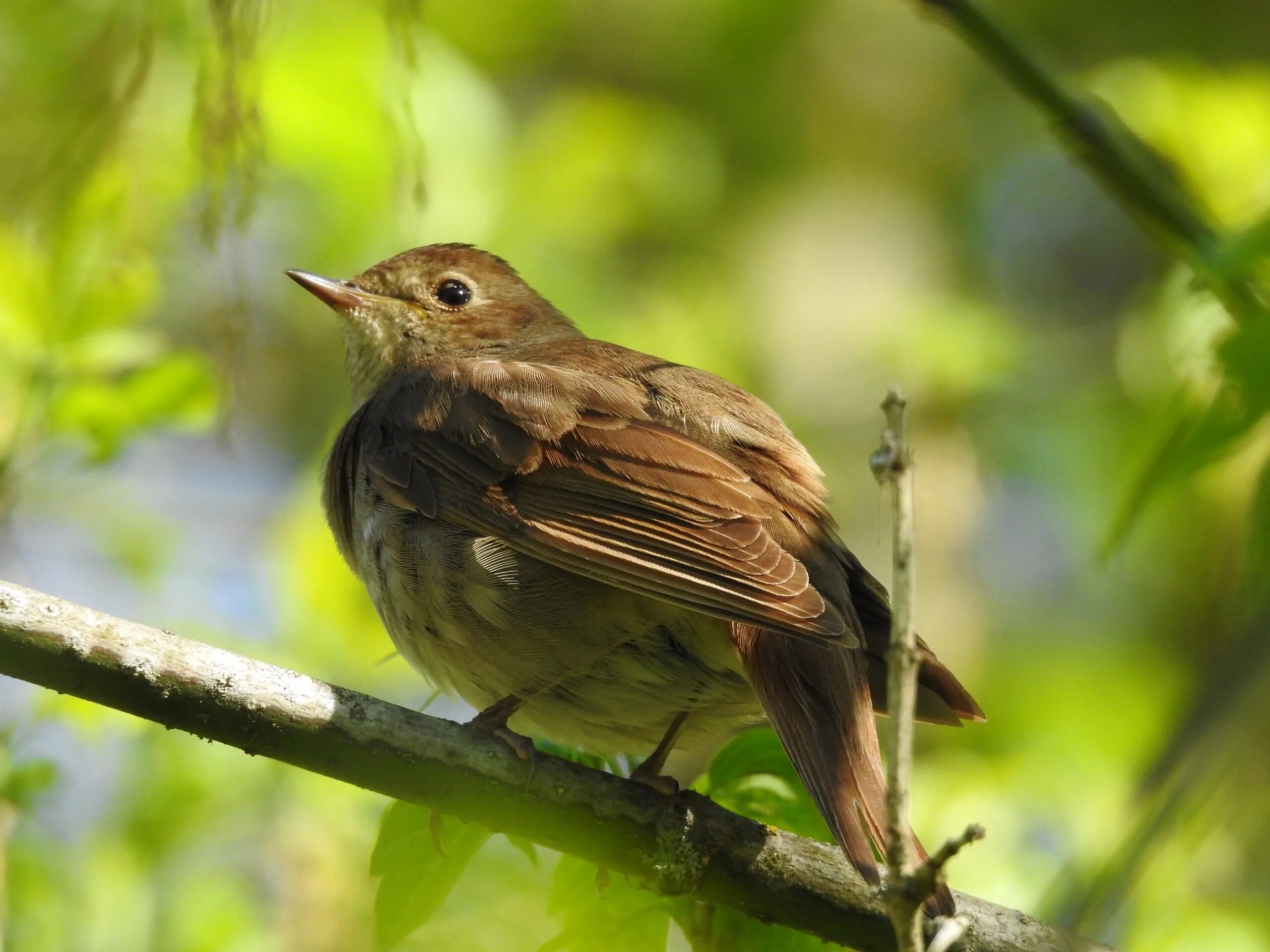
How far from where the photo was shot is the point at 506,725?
395cm

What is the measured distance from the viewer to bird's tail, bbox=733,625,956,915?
297cm

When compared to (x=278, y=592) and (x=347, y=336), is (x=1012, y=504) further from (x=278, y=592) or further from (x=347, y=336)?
(x=278, y=592)

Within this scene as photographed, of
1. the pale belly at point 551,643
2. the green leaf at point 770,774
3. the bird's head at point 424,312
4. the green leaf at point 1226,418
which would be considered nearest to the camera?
the green leaf at point 1226,418

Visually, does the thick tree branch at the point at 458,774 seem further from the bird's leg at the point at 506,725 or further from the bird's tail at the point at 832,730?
the bird's tail at the point at 832,730

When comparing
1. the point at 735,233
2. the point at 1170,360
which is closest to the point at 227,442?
the point at 1170,360

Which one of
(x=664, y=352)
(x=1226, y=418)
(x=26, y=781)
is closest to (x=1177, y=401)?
(x=1226, y=418)

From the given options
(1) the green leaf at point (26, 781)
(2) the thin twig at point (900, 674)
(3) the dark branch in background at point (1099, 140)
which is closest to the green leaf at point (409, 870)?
(1) the green leaf at point (26, 781)

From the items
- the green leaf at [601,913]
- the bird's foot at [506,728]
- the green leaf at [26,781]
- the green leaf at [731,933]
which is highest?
the bird's foot at [506,728]

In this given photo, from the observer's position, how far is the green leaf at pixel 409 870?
9.57 ft

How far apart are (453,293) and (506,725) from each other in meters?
2.09

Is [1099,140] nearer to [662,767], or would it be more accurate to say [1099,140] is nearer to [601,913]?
[601,913]

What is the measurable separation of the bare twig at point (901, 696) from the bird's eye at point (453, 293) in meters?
3.61

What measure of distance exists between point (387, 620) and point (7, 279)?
137 cm

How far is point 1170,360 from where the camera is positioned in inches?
161
